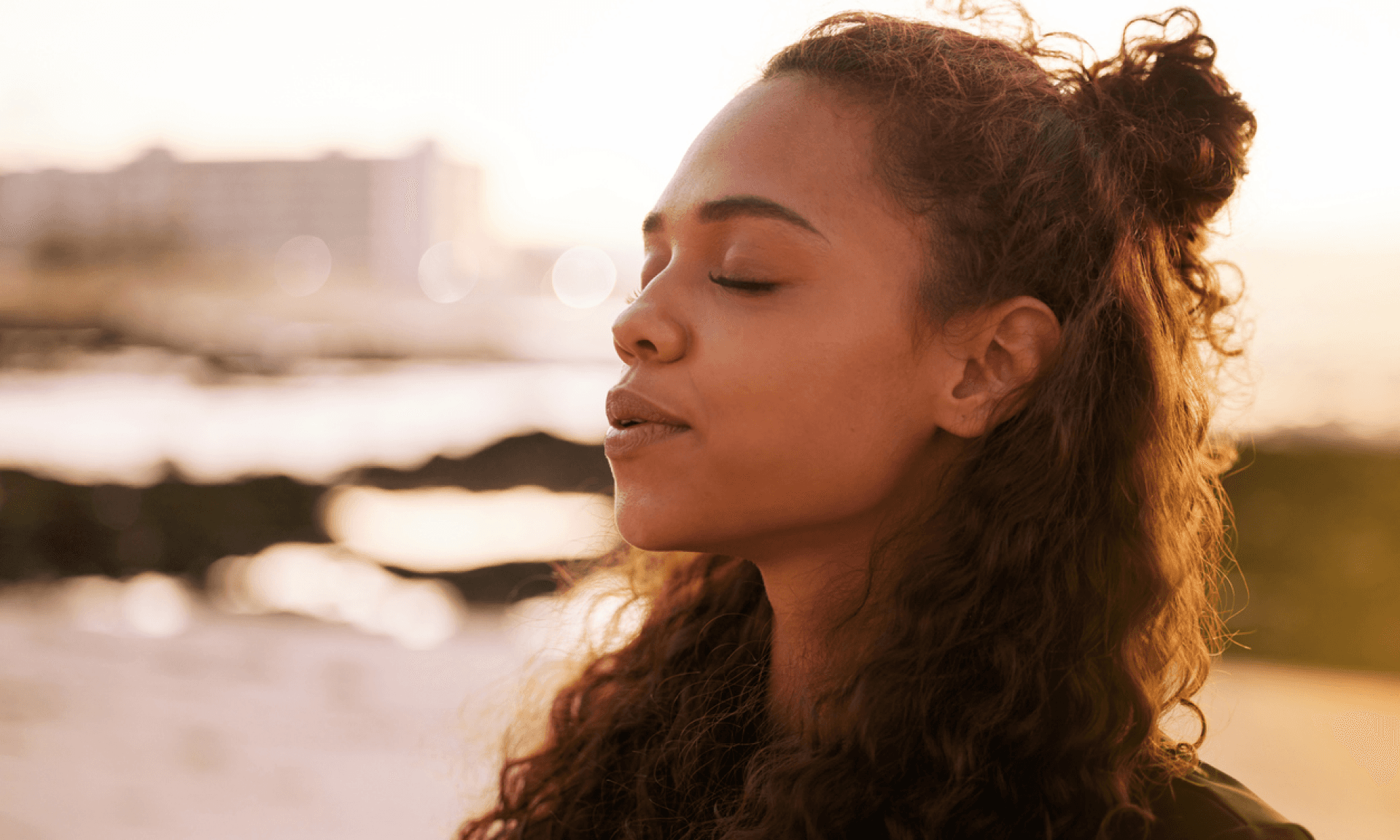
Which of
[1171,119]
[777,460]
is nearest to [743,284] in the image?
[777,460]

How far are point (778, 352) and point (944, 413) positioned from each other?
8.6 inches

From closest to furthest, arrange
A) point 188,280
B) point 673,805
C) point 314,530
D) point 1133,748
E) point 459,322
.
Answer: point 1133,748, point 673,805, point 314,530, point 459,322, point 188,280

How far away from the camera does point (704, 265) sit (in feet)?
3.89

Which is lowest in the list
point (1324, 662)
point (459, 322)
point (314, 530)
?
point (314, 530)

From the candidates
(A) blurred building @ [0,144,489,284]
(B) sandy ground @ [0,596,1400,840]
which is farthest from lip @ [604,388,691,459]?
(A) blurred building @ [0,144,489,284]

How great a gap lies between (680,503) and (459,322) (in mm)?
7624

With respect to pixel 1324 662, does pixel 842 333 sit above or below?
above

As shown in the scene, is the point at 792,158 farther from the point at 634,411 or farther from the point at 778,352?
the point at 634,411

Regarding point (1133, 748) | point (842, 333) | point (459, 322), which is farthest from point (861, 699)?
point (459, 322)

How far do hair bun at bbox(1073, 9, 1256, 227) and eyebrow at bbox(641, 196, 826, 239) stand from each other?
1.29ft

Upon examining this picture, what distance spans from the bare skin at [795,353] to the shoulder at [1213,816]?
373 mm

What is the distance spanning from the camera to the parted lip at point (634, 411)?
1164mm

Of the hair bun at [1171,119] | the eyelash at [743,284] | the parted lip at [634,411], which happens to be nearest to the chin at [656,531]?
the parted lip at [634,411]

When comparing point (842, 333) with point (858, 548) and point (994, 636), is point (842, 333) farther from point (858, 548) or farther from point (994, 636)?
point (994, 636)
